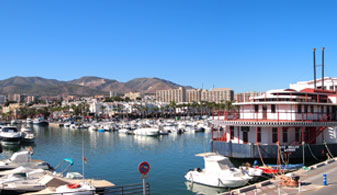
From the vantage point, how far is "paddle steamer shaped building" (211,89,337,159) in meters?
35.4

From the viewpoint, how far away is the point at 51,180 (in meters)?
24.9

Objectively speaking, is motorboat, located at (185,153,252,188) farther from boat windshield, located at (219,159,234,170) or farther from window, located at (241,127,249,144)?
window, located at (241,127,249,144)

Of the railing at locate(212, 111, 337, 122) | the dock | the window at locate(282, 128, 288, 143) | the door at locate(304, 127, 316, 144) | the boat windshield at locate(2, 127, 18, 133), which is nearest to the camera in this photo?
the dock

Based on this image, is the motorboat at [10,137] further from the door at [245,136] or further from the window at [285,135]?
the window at [285,135]

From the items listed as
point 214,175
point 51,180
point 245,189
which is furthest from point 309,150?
point 51,180

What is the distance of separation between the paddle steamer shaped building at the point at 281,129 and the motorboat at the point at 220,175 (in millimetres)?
7935

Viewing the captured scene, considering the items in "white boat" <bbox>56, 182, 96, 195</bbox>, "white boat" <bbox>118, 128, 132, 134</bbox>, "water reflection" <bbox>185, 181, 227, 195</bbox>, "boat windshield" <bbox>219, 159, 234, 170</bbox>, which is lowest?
"white boat" <bbox>118, 128, 132, 134</bbox>

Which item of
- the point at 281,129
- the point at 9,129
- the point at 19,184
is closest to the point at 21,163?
the point at 19,184

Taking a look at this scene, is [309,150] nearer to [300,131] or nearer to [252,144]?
[300,131]

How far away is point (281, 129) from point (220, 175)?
43.7ft

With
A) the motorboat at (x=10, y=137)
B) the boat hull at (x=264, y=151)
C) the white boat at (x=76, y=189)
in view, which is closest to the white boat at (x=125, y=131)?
the motorboat at (x=10, y=137)

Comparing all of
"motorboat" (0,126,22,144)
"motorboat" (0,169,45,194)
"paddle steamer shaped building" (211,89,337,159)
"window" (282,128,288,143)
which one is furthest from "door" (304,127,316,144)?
"motorboat" (0,126,22,144)

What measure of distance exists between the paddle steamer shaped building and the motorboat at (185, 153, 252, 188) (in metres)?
7.94

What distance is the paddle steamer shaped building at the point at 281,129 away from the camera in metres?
35.4
